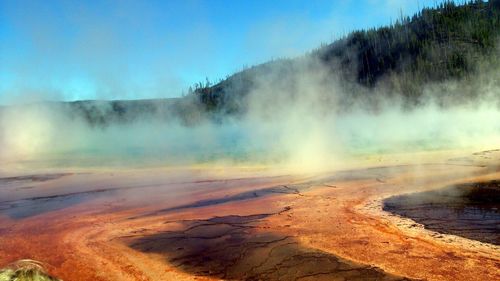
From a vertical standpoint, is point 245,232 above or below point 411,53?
below

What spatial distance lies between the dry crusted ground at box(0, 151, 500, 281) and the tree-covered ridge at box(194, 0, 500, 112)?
3044 centimetres

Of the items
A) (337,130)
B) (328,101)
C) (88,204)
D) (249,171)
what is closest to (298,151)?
(249,171)

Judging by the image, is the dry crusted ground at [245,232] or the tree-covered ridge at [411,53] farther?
the tree-covered ridge at [411,53]

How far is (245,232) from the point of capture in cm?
684

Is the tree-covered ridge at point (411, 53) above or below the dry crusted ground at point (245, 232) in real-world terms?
above

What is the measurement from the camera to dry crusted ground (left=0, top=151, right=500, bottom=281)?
5223 mm

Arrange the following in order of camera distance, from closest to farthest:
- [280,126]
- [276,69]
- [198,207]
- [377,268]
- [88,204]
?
1. [377,268]
2. [198,207]
3. [88,204]
4. [280,126]
5. [276,69]

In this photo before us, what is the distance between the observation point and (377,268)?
504 centimetres

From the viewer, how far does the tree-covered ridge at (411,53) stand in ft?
137

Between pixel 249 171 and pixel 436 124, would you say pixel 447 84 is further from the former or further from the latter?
pixel 249 171

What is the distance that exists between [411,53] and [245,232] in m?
45.6

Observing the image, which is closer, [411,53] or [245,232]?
[245,232]

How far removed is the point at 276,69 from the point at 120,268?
175 ft

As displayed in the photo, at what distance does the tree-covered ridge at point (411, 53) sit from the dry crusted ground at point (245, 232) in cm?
3044
